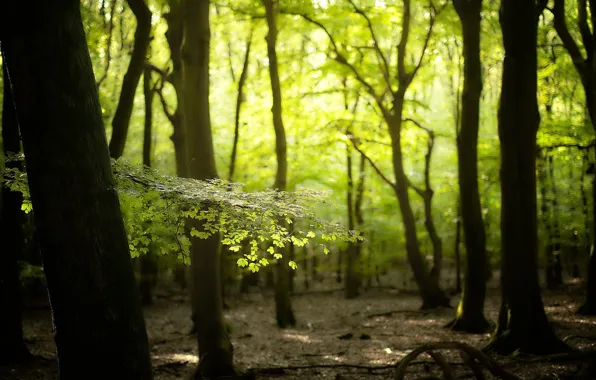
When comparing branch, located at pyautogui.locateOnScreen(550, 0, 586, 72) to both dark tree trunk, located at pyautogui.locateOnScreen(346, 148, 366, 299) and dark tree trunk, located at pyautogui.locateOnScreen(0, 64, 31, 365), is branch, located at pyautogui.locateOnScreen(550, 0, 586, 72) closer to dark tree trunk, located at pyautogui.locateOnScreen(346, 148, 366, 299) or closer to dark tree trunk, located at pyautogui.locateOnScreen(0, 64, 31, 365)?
dark tree trunk, located at pyautogui.locateOnScreen(346, 148, 366, 299)

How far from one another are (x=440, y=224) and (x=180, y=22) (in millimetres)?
19039

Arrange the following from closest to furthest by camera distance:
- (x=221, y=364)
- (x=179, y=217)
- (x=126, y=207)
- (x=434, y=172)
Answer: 1. (x=179, y=217)
2. (x=126, y=207)
3. (x=221, y=364)
4. (x=434, y=172)

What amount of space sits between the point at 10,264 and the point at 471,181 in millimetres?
9177

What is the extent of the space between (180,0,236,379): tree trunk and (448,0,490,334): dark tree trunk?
5614 mm

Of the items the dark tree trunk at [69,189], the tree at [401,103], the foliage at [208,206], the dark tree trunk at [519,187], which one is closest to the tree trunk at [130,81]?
the foliage at [208,206]

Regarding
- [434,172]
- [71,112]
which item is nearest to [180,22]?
[71,112]

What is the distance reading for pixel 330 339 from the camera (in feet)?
38.3

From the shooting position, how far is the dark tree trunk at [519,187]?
7.51 m

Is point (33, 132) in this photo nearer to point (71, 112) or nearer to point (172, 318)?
point (71, 112)

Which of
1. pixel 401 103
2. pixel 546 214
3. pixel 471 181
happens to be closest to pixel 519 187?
pixel 471 181

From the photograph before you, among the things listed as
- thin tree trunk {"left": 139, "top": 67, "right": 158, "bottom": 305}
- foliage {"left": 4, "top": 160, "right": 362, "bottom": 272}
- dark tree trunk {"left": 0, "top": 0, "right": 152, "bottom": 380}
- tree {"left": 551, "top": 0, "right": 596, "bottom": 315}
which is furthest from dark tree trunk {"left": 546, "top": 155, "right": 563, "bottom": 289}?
dark tree trunk {"left": 0, "top": 0, "right": 152, "bottom": 380}

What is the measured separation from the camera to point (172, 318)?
15844 millimetres

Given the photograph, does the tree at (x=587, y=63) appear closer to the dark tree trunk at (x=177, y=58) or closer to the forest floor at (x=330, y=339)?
the forest floor at (x=330, y=339)

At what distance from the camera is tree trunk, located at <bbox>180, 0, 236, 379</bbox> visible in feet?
25.3
